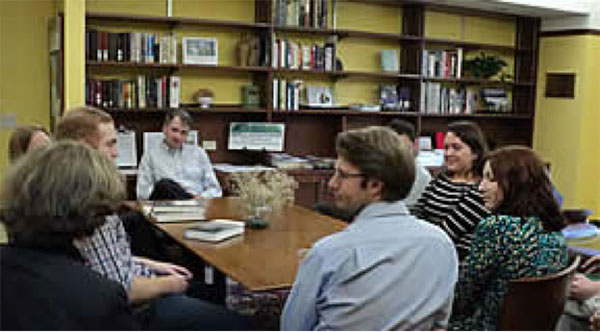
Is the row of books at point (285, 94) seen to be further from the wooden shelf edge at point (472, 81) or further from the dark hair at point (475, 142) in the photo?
the dark hair at point (475, 142)

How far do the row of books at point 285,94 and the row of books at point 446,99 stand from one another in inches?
58.2

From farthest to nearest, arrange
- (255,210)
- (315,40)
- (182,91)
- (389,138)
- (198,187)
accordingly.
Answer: (315,40)
(182,91)
(198,187)
(255,210)
(389,138)

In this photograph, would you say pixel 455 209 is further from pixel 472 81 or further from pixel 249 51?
pixel 472 81

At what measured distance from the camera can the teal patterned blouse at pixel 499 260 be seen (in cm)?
222

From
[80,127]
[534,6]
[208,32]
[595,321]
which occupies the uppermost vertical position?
[534,6]

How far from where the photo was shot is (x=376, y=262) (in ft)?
5.69

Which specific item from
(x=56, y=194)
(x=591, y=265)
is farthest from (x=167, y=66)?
(x=56, y=194)

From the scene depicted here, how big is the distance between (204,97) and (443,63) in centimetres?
271

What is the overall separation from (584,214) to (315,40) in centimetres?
331

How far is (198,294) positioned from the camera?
3.02m

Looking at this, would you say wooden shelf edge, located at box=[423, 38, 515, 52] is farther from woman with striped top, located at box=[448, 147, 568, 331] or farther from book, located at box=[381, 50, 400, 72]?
woman with striped top, located at box=[448, 147, 568, 331]

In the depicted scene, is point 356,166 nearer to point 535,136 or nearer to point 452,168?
point 452,168

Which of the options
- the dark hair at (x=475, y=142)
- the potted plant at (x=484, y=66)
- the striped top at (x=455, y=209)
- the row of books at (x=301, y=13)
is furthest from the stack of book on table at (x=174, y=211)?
the potted plant at (x=484, y=66)

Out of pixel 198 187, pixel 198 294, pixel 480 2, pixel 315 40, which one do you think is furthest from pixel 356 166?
pixel 480 2
